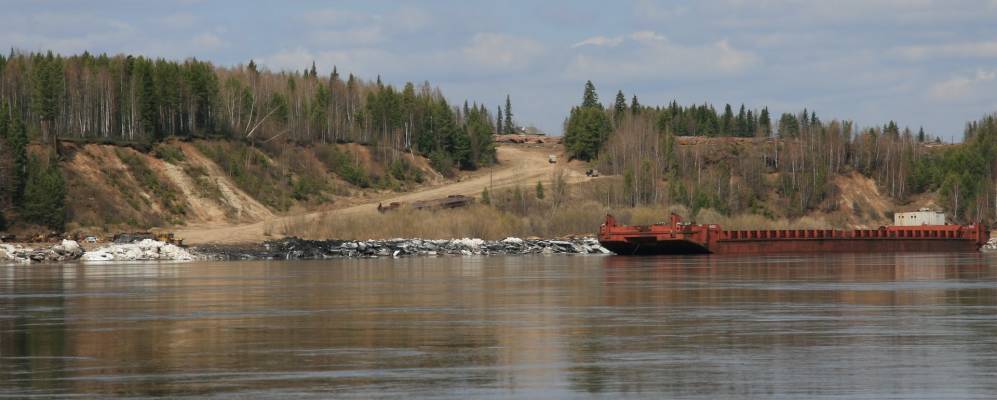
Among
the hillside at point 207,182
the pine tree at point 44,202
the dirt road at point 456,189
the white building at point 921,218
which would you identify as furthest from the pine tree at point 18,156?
the white building at point 921,218

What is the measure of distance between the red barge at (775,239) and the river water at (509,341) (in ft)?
162

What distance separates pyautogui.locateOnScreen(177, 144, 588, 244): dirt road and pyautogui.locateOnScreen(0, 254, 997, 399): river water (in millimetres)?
59157

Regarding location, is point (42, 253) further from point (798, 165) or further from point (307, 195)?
point (798, 165)

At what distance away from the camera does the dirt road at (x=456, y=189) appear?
358ft

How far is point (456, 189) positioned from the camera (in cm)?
15188

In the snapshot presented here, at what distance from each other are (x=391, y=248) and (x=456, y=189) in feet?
169

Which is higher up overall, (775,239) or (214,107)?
(214,107)

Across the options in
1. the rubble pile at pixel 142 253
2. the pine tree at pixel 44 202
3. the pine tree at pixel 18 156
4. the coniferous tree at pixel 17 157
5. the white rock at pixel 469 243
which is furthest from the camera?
the pine tree at pixel 18 156

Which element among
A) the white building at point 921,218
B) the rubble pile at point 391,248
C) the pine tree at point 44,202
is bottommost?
the rubble pile at point 391,248

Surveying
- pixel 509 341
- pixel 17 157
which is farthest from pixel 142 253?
pixel 509 341

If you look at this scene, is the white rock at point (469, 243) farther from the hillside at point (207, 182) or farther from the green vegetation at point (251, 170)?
the green vegetation at point (251, 170)

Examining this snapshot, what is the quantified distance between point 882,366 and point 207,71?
458ft

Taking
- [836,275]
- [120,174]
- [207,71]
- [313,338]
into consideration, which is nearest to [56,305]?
[313,338]

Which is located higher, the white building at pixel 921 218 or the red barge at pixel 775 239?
the white building at pixel 921 218
